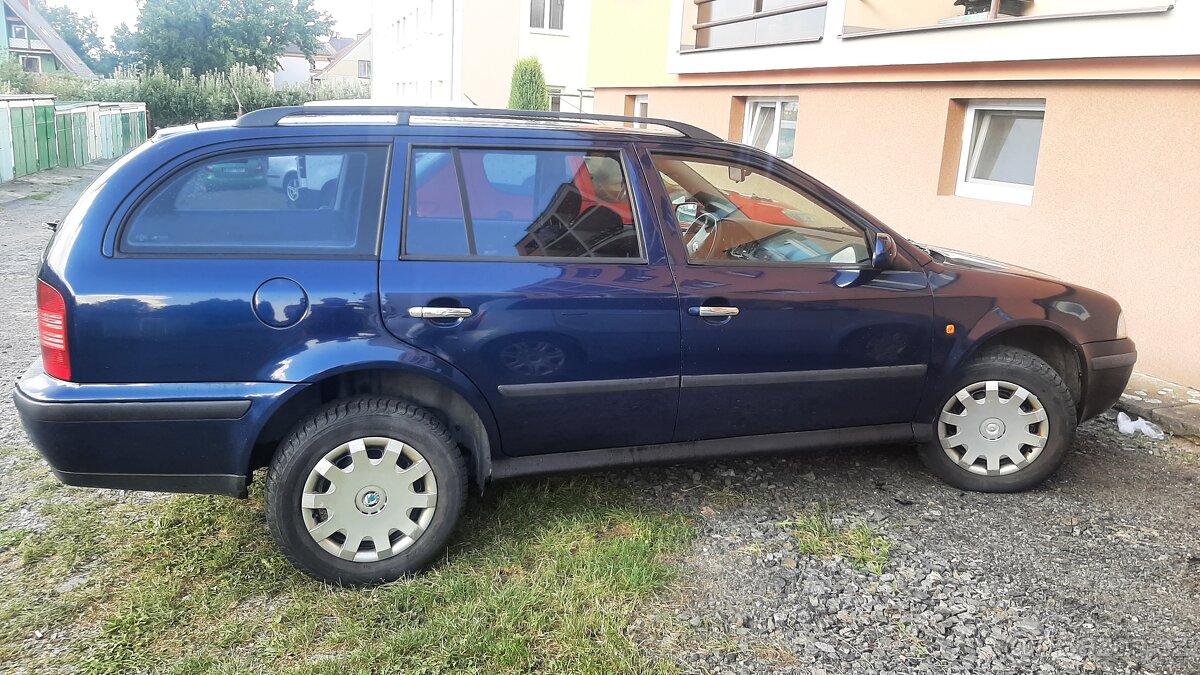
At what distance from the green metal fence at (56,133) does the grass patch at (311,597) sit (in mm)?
11701

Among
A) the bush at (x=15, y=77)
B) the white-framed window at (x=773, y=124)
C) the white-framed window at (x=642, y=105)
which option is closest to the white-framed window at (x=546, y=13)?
the white-framed window at (x=642, y=105)

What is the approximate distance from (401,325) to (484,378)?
0.38 metres

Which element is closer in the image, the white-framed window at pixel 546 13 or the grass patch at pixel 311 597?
the grass patch at pixel 311 597

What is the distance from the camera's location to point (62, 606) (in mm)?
3080

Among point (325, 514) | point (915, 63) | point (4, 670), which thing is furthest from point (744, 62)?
point (4, 670)

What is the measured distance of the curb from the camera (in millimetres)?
5141

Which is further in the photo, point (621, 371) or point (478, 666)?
point (621, 371)

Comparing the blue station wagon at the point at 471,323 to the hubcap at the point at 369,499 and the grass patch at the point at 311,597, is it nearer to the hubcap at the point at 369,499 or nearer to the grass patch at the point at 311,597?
the hubcap at the point at 369,499

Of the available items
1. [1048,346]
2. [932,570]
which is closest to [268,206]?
[932,570]

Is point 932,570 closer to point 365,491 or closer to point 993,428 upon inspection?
point 993,428

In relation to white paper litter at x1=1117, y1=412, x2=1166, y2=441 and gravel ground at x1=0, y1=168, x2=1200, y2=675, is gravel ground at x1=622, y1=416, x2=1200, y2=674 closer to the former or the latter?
gravel ground at x1=0, y1=168, x2=1200, y2=675

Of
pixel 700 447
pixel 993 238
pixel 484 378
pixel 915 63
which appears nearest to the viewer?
pixel 484 378

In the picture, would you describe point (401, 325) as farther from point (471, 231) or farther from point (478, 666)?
point (478, 666)

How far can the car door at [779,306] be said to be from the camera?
367 centimetres
